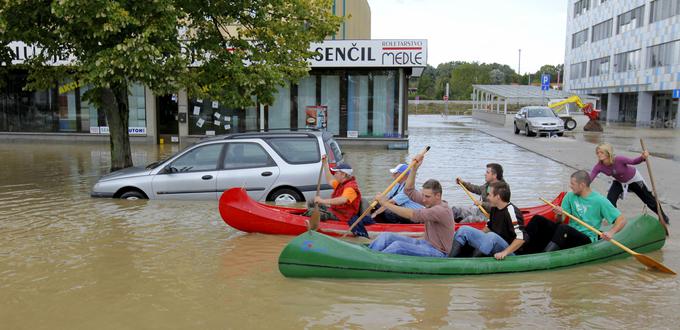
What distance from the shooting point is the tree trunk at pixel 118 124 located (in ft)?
44.1

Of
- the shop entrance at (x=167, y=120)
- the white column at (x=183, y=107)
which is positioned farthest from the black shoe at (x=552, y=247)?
the shop entrance at (x=167, y=120)

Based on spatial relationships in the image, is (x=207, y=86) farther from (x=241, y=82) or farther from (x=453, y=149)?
(x=453, y=149)

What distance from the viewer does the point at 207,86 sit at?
1321 centimetres

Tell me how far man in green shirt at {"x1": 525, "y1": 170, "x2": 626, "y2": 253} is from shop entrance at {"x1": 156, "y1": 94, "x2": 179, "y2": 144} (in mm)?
19393

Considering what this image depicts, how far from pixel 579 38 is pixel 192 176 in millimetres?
60067

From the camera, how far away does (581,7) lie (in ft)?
200

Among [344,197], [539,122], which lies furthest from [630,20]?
[344,197]

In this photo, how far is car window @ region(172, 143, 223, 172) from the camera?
33.5 feet

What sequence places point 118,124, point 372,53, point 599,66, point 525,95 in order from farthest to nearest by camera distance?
point 599,66 → point 525,95 → point 372,53 → point 118,124

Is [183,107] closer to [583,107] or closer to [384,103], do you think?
[384,103]

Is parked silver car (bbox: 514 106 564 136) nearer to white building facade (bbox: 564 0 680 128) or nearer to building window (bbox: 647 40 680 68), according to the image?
white building facade (bbox: 564 0 680 128)

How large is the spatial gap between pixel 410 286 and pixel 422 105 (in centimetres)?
8031

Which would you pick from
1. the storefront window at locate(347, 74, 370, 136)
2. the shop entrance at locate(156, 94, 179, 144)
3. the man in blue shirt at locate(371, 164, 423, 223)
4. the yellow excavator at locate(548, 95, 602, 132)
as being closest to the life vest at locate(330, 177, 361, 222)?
the man in blue shirt at locate(371, 164, 423, 223)

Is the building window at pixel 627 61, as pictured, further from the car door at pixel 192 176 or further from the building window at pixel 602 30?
the car door at pixel 192 176
